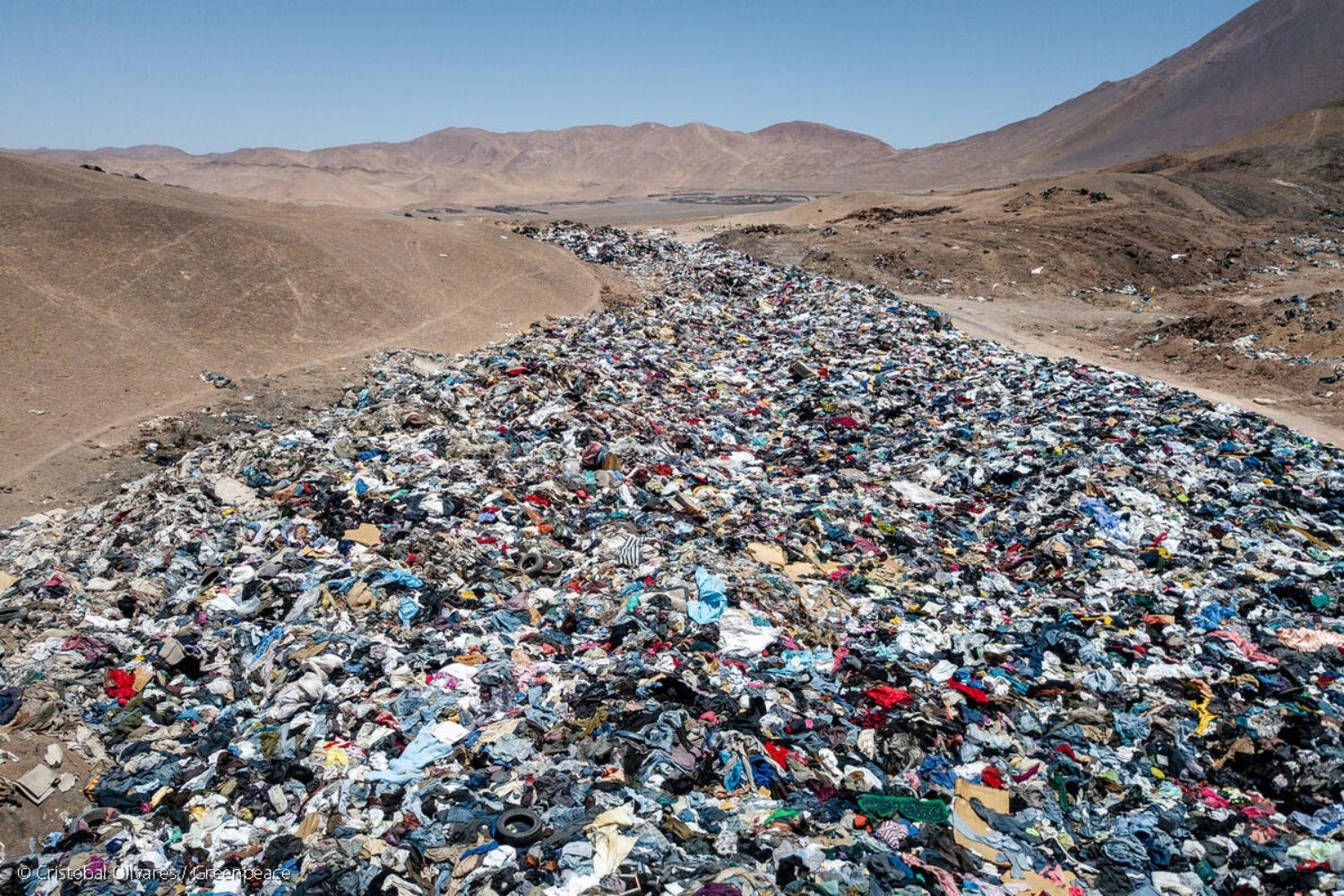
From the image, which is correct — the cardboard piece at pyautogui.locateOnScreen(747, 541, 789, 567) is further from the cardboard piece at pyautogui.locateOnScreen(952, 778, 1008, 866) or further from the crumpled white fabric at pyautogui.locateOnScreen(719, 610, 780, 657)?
the cardboard piece at pyautogui.locateOnScreen(952, 778, 1008, 866)

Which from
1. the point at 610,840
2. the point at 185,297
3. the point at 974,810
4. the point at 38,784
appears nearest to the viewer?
the point at 610,840

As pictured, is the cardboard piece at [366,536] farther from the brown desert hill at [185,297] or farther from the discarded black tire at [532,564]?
the brown desert hill at [185,297]

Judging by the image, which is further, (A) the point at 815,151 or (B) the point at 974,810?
(A) the point at 815,151

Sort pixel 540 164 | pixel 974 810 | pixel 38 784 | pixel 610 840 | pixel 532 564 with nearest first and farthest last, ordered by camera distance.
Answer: pixel 610 840 < pixel 38 784 < pixel 974 810 < pixel 532 564 < pixel 540 164

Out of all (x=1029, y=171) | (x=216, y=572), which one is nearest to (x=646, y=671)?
(x=216, y=572)

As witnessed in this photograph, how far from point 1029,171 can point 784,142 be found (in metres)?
37.2

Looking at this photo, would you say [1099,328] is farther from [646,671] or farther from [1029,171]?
[1029,171]

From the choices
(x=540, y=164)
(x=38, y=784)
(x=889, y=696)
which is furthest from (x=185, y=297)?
(x=540, y=164)

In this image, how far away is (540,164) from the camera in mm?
95062

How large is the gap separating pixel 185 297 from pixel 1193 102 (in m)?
89.4

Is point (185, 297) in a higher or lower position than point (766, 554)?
higher

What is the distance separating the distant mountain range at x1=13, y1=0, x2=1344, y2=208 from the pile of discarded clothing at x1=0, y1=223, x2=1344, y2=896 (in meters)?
57.0

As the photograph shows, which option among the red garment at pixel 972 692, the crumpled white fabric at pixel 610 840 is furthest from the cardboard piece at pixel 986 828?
the crumpled white fabric at pixel 610 840

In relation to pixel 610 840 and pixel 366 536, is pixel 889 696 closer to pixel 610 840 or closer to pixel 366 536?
pixel 610 840
